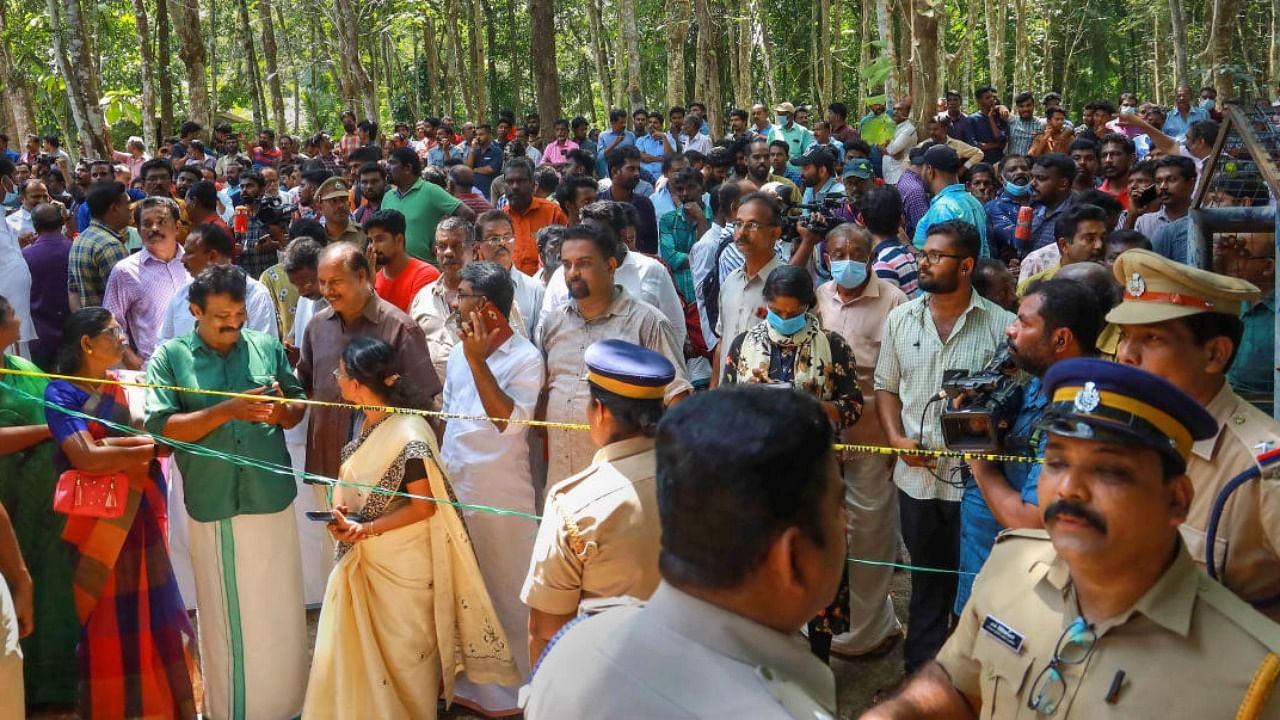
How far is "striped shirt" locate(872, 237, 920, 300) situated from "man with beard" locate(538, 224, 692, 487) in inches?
62.9

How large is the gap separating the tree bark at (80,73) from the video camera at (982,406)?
1331 centimetres

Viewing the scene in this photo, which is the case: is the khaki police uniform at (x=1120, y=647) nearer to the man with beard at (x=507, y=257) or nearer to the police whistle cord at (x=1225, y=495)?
the police whistle cord at (x=1225, y=495)

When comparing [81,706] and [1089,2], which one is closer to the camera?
[81,706]

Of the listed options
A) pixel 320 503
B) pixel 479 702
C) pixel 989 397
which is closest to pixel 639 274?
pixel 320 503

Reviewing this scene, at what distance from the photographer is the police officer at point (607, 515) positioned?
9.95 ft

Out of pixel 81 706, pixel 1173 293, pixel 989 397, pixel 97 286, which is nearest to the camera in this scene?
pixel 1173 293

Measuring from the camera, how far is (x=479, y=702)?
15.3 ft

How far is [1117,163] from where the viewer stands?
8.23 meters

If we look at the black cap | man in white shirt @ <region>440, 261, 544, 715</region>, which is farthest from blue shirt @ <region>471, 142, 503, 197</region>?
man in white shirt @ <region>440, 261, 544, 715</region>

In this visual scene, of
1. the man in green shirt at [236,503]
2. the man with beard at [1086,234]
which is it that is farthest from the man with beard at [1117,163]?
the man in green shirt at [236,503]

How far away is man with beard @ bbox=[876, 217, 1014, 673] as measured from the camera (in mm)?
4422

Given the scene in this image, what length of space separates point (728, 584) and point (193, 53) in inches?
705

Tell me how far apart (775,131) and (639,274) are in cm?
963

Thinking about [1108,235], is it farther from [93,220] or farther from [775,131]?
[775,131]
